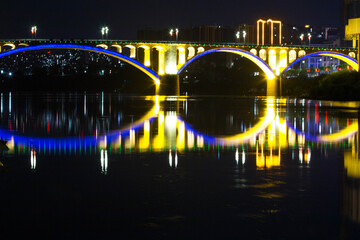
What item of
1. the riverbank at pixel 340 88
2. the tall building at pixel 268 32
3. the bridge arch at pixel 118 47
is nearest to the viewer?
the riverbank at pixel 340 88

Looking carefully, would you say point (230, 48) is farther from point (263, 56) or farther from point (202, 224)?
point (202, 224)

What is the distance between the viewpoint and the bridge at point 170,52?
87.4m

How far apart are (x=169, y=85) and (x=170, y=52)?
595 cm

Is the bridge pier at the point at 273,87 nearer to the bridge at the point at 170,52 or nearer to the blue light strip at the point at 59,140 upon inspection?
the bridge at the point at 170,52

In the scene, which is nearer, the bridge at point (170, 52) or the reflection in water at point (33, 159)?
the reflection in water at point (33, 159)

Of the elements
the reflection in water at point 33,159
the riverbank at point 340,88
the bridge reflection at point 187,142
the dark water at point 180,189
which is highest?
the riverbank at point 340,88

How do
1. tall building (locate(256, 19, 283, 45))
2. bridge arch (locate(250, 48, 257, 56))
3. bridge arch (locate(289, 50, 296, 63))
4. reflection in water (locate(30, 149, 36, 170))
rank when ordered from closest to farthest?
reflection in water (locate(30, 149, 36, 170))
bridge arch (locate(250, 48, 257, 56))
bridge arch (locate(289, 50, 296, 63))
tall building (locate(256, 19, 283, 45))

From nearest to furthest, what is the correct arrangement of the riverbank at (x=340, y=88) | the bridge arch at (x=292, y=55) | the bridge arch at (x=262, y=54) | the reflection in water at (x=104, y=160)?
the reflection in water at (x=104, y=160)
the riverbank at (x=340, y=88)
the bridge arch at (x=262, y=54)
the bridge arch at (x=292, y=55)

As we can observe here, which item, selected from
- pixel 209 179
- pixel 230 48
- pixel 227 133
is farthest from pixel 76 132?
pixel 230 48

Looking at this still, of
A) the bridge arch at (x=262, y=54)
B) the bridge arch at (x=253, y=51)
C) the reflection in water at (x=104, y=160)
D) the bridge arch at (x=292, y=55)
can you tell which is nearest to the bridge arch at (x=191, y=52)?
the bridge arch at (x=253, y=51)

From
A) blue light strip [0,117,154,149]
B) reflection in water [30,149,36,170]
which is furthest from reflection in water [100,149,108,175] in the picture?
blue light strip [0,117,154,149]

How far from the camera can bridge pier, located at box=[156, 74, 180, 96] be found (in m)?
98.6

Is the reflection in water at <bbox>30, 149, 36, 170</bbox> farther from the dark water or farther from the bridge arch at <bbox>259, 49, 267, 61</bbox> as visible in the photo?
the bridge arch at <bbox>259, 49, 267, 61</bbox>

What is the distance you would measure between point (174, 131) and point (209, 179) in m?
10.2
